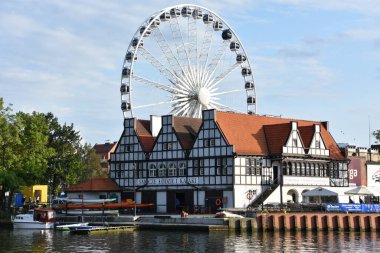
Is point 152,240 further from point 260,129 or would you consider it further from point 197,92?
point 197,92

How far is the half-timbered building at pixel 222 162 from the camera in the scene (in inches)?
3332

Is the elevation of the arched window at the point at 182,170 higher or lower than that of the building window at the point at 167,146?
lower

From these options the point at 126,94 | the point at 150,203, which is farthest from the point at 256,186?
the point at 126,94

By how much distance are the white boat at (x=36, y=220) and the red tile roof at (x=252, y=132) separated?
22.0 meters

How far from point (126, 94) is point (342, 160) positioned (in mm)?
29174

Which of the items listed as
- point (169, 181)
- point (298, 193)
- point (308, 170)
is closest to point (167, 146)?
point (169, 181)

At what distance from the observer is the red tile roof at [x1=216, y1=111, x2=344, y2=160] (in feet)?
283

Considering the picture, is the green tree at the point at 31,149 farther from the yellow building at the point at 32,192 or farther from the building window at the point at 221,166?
the building window at the point at 221,166

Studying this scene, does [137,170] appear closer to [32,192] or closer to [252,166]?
[32,192]

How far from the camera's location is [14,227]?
79125mm

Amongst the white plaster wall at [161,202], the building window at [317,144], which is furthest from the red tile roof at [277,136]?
the white plaster wall at [161,202]

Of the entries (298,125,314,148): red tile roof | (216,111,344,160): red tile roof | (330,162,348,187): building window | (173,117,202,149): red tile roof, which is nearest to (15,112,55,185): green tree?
(173,117,202,149): red tile roof

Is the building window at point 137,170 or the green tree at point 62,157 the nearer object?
the building window at point 137,170

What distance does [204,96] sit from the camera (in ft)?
327
